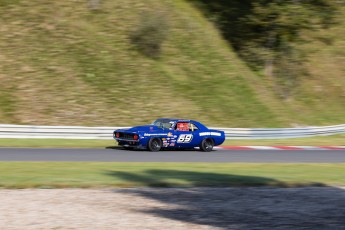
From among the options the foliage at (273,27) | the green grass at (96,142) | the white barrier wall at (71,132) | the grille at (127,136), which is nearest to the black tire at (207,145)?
the grille at (127,136)

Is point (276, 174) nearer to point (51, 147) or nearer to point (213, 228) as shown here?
point (213, 228)

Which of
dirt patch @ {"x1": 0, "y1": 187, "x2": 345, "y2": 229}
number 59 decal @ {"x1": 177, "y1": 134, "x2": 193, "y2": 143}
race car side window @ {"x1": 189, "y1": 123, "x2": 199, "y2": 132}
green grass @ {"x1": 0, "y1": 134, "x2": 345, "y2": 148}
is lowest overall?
dirt patch @ {"x1": 0, "y1": 187, "x2": 345, "y2": 229}

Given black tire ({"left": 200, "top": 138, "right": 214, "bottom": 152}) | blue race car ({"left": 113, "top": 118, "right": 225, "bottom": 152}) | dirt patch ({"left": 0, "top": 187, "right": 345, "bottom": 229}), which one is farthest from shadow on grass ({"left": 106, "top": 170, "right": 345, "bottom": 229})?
black tire ({"left": 200, "top": 138, "right": 214, "bottom": 152})

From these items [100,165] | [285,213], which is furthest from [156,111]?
[285,213]

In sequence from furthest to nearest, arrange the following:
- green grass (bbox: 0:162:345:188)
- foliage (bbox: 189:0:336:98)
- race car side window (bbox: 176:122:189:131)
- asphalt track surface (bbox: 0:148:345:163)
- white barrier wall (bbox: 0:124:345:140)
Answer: foliage (bbox: 189:0:336:98) < white barrier wall (bbox: 0:124:345:140) < race car side window (bbox: 176:122:189:131) < asphalt track surface (bbox: 0:148:345:163) < green grass (bbox: 0:162:345:188)

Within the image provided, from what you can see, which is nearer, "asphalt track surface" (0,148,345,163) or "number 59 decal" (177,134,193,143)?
"asphalt track surface" (0,148,345,163)

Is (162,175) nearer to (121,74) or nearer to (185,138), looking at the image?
(185,138)

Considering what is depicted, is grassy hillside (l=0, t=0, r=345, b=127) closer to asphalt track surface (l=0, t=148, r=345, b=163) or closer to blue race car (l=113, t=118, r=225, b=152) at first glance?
blue race car (l=113, t=118, r=225, b=152)

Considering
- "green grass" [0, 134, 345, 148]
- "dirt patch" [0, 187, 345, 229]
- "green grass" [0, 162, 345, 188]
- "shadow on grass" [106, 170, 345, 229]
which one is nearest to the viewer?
"dirt patch" [0, 187, 345, 229]

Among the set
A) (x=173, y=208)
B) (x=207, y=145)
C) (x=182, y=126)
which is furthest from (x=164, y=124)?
(x=173, y=208)

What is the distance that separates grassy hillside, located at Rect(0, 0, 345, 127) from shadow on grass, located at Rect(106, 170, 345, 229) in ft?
51.5

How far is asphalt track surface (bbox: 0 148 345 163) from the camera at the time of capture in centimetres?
1727

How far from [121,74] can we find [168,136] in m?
12.5

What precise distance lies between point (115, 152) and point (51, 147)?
285 cm
